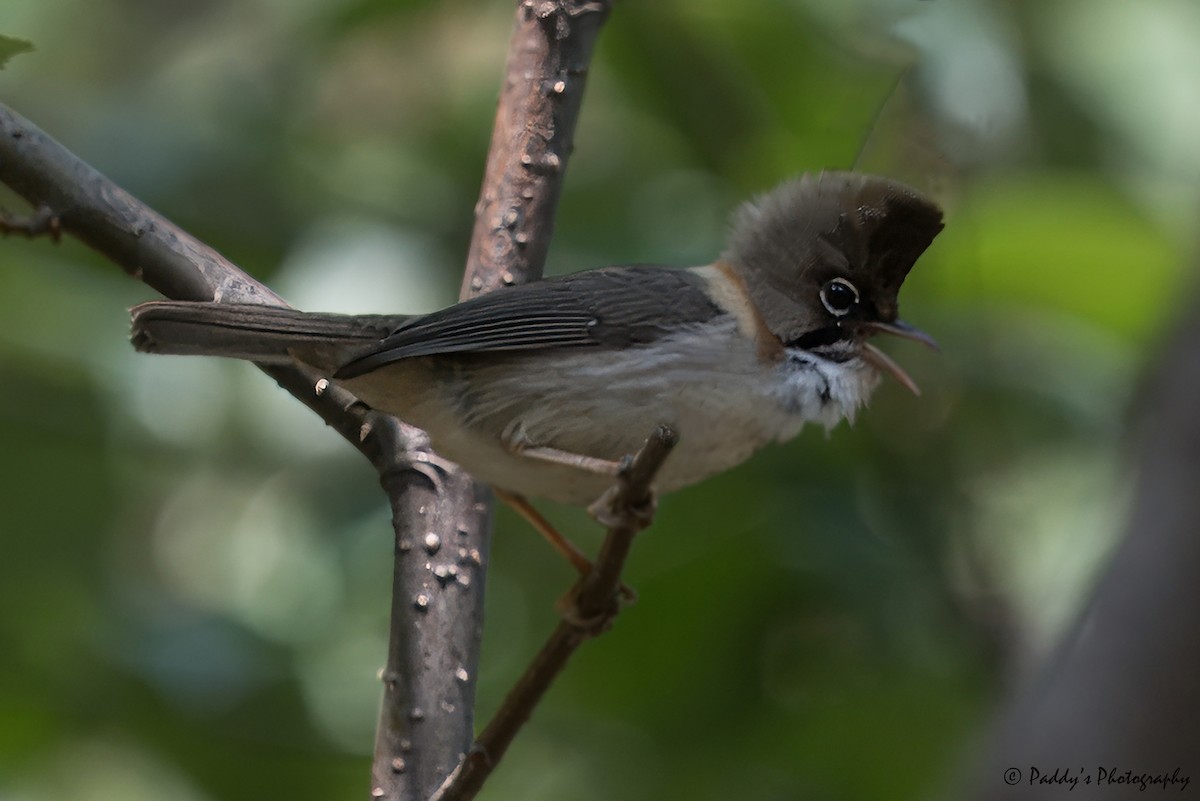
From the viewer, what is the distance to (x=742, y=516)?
15.4 feet

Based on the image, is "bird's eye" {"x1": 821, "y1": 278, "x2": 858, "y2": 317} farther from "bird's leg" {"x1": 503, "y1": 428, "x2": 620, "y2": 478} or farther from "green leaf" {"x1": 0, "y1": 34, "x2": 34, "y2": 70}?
Answer: "green leaf" {"x1": 0, "y1": 34, "x2": 34, "y2": 70}


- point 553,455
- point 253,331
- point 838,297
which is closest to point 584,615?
point 553,455

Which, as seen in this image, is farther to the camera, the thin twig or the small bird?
the small bird

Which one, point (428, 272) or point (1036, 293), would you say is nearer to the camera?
point (1036, 293)

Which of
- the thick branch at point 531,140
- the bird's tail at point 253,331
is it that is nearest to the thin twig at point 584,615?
the bird's tail at point 253,331

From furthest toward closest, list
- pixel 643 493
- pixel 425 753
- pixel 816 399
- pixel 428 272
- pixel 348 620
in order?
1. pixel 428 272
2. pixel 348 620
3. pixel 816 399
4. pixel 425 753
5. pixel 643 493

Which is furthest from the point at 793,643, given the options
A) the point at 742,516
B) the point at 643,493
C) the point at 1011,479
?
the point at 643,493

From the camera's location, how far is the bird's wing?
3.73 metres

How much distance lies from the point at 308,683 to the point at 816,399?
2169 mm

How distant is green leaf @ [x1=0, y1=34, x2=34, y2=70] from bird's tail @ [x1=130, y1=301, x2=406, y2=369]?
2.27 feet

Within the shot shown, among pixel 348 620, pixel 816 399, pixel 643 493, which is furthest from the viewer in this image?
pixel 348 620

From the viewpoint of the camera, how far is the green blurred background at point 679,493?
4633 mm

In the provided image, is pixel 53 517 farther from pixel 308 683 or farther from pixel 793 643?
pixel 793 643

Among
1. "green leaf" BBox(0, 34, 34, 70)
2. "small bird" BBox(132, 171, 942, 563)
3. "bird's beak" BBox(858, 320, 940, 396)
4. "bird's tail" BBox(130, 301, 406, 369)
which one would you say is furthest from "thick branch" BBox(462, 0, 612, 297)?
"green leaf" BBox(0, 34, 34, 70)
